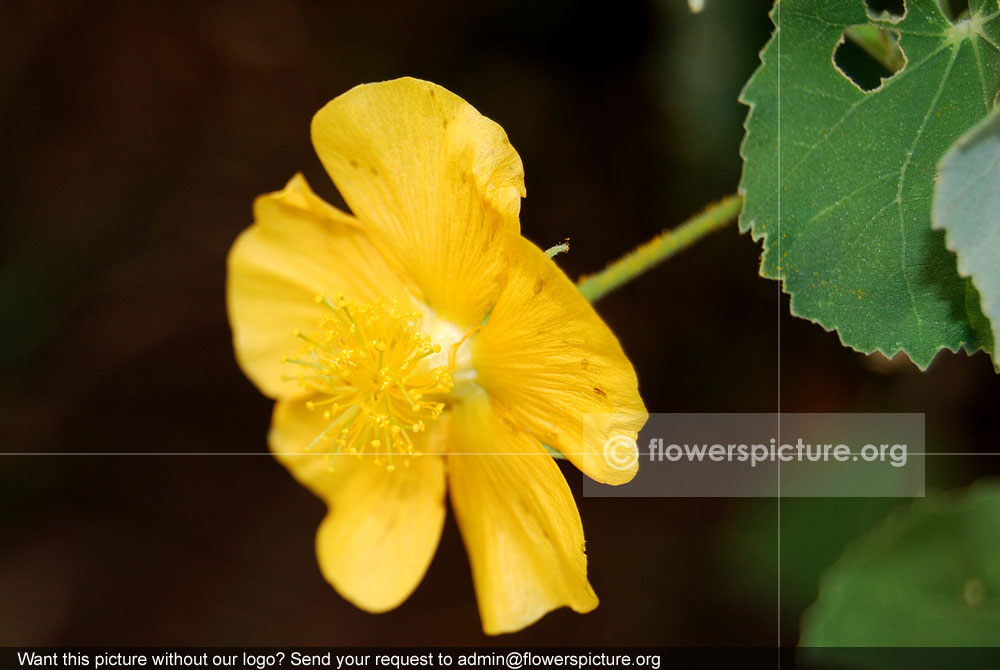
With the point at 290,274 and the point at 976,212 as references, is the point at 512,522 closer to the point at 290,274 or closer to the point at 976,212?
the point at 290,274

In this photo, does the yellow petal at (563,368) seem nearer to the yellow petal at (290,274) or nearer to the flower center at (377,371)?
the flower center at (377,371)

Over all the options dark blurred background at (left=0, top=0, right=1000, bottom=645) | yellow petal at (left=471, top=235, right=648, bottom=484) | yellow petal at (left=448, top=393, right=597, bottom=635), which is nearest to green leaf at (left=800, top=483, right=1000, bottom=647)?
dark blurred background at (left=0, top=0, right=1000, bottom=645)

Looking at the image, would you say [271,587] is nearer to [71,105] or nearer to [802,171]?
[71,105]

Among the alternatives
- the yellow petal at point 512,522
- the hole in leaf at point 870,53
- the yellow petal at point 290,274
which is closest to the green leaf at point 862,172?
the hole in leaf at point 870,53

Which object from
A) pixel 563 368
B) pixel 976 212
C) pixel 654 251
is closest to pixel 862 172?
pixel 976 212

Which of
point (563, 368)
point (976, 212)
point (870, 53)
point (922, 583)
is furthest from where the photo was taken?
point (922, 583)

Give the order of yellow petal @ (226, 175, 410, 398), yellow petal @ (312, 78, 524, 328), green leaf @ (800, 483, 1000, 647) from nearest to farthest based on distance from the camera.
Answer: yellow petal @ (312, 78, 524, 328), yellow petal @ (226, 175, 410, 398), green leaf @ (800, 483, 1000, 647)

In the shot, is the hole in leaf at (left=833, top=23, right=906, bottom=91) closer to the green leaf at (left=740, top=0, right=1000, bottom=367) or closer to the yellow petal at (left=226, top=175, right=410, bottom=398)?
the green leaf at (left=740, top=0, right=1000, bottom=367)
